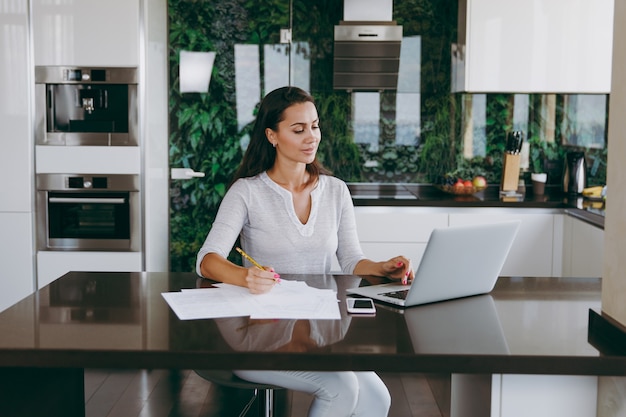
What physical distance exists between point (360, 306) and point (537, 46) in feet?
9.51

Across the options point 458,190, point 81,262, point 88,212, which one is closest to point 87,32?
point 88,212

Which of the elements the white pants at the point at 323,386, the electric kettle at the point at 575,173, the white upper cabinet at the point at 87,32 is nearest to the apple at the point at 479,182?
the electric kettle at the point at 575,173

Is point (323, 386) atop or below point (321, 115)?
below

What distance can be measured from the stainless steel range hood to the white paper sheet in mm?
2521

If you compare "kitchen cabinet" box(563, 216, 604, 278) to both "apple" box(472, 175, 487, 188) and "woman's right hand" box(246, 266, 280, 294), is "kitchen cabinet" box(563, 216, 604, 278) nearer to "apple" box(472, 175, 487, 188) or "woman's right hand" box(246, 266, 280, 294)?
"apple" box(472, 175, 487, 188)

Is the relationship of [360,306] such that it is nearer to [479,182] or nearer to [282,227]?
[282,227]

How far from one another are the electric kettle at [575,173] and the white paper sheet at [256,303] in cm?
295

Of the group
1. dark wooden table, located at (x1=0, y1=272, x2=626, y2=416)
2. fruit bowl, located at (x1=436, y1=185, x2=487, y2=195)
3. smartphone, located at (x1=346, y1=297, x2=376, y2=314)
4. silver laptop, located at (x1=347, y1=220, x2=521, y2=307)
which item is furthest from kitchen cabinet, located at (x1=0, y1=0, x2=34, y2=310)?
smartphone, located at (x1=346, y1=297, x2=376, y2=314)

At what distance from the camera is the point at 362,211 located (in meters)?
4.31

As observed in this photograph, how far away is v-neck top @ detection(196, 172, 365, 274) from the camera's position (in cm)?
270

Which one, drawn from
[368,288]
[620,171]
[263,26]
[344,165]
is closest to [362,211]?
[344,165]

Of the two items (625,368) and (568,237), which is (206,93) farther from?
(625,368)

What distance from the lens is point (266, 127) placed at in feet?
9.45

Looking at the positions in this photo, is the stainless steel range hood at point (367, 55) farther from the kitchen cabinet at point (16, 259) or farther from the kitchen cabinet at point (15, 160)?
the kitchen cabinet at point (16, 259)
